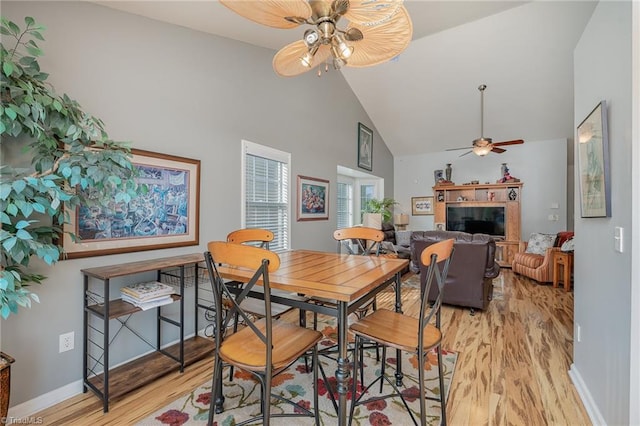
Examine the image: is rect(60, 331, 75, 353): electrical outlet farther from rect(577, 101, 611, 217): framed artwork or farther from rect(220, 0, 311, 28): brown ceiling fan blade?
rect(577, 101, 611, 217): framed artwork

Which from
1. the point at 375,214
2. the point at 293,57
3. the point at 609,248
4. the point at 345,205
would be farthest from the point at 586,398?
the point at 345,205

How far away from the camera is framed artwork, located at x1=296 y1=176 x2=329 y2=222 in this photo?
4.11m

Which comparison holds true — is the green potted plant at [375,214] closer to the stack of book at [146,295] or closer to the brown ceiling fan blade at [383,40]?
the brown ceiling fan blade at [383,40]

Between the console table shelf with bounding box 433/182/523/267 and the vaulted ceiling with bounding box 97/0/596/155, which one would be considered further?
the console table shelf with bounding box 433/182/523/267

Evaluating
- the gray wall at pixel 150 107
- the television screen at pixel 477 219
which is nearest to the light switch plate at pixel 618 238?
the gray wall at pixel 150 107

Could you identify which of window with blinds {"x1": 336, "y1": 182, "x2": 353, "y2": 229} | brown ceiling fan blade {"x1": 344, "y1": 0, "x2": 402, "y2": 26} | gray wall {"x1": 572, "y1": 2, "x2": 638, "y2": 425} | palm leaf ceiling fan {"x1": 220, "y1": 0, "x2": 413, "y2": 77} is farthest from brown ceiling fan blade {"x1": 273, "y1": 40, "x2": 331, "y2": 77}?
window with blinds {"x1": 336, "y1": 182, "x2": 353, "y2": 229}

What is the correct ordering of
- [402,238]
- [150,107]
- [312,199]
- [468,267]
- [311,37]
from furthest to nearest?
[402,238] → [312,199] → [468,267] → [150,107] → [311,37]

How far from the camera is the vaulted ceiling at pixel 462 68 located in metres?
2.95

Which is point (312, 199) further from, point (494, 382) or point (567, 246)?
point (567, 246)

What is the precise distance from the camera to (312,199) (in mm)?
4352

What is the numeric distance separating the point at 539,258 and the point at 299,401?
16.8ft

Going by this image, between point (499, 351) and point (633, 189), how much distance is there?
1.89 metres

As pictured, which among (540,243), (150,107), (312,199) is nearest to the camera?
(150,107)

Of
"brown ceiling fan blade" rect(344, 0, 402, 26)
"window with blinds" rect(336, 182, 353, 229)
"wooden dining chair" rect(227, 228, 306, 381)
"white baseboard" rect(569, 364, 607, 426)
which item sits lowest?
"white baseboard" rect(569, 364, 607, 426)
